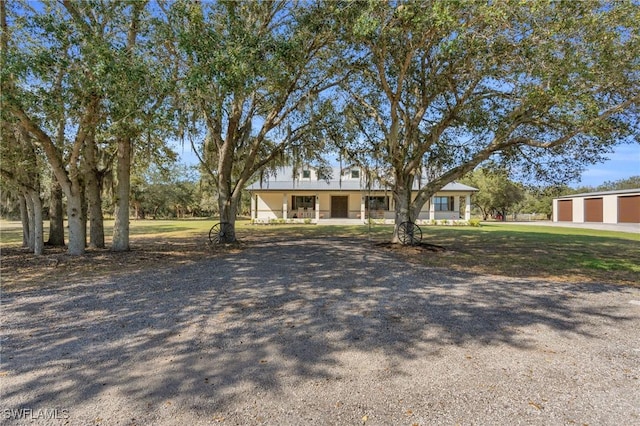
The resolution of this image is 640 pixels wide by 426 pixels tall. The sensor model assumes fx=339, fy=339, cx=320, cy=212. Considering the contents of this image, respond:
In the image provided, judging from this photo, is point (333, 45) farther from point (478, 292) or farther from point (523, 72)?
point (478, 292)

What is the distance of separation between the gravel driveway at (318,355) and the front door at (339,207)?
73.9ft

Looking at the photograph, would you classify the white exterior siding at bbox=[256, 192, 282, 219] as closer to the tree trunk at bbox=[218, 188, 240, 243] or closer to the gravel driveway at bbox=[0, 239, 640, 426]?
the tree trunk at bbox=[218, 188, 240, 243]

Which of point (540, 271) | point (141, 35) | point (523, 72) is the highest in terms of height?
point (141, 35)

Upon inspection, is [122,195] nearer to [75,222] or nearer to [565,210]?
[75,222]

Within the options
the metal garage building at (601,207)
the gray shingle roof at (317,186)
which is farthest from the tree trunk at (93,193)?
the metal garage building at (601,207)

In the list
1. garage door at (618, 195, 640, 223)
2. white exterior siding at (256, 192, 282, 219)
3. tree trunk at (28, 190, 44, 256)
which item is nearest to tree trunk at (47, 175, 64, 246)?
tree trunk at (28, 190, 44, 256)

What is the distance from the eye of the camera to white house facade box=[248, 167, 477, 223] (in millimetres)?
26297

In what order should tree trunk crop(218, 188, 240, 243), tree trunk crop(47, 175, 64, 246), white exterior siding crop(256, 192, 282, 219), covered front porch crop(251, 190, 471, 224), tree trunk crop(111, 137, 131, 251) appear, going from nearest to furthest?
tree trunk crop(111, 137, 131, 251) < tree trunk crop(47, 175, 64, 246) < tree trunk crop(218, 188, 240, 243) < covered front porch crop(251, 190, 471, 224) < white exterior siding crop(256, 192, 282, 219)

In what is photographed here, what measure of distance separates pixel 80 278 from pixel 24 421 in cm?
497

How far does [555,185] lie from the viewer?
11930 mm

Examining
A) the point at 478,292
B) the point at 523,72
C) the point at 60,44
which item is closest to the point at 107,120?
the point at 60,44

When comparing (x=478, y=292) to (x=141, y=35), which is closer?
(x=478, y=292)

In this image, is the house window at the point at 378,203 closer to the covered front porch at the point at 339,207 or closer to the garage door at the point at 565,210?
the covered front porch at the point at 339,207

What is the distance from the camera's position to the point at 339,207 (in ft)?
94.0
